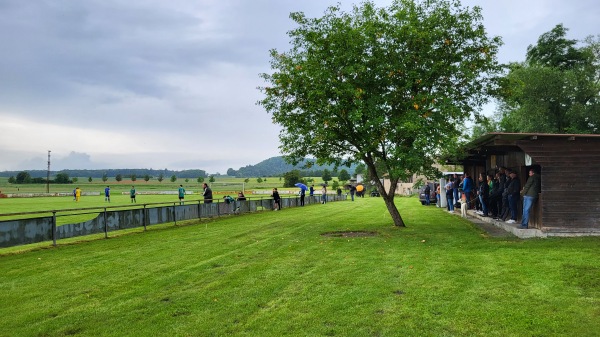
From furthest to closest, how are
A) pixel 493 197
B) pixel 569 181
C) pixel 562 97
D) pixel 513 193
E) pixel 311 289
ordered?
pixel 562 97 → pixel 493 197 → pixel 513 193 → pixel 569 181 → pixel 311 289

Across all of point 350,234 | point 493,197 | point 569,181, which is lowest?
point 350,234

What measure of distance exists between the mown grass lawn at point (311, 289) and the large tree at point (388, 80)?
147 inches

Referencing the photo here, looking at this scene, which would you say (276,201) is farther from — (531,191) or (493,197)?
(531,191)

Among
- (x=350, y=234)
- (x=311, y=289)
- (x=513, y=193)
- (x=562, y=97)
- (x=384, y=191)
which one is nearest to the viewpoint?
(x=311, y=289)

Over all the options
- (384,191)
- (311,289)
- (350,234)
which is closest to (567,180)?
(384,191)

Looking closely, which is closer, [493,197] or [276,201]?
[493,197]

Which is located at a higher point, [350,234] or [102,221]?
[102,221]

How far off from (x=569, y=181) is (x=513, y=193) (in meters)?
2.16

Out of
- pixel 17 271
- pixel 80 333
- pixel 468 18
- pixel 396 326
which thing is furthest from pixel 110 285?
pixel 468 18

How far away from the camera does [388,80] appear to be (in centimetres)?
1530

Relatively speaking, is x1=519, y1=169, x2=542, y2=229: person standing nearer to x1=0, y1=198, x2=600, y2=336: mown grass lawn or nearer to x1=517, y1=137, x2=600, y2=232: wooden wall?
x1=517, y1=137, x2=600, y2=232: wooden wall

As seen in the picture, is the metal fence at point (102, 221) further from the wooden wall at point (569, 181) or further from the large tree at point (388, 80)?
the wooden wall at point (569, 181)

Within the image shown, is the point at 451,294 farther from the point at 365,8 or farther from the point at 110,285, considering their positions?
the point at 365,8

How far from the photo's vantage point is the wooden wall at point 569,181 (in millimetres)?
12734
